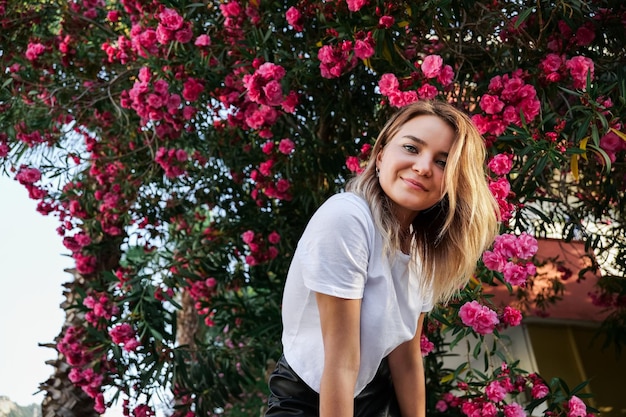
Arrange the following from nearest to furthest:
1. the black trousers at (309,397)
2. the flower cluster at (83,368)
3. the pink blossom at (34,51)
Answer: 1. the black trousers at (309,397)
2. the flower cluster at (83,368)
3. the pink blossom at (34,51)

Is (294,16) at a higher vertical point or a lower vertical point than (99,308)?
higher

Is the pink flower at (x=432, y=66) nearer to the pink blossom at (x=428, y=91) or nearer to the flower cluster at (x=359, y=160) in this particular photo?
the pink blossom at (x=428, y=91)

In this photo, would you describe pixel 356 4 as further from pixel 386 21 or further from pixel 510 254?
pixel 510 254

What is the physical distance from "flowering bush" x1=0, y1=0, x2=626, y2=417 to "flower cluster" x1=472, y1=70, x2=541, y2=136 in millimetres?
11

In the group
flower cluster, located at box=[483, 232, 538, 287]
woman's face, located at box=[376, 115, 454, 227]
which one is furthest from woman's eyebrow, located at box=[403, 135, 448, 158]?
flower cluster, located at box=[483, 232, 538, 287]

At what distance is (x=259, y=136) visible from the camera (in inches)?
186

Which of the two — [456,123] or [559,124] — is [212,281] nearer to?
[559,124]

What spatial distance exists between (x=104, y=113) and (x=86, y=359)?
1942mm

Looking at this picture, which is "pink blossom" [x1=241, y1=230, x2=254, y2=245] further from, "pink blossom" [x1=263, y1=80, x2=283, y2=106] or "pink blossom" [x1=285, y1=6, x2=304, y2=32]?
"pink blossom" [x1=285, y1=6, x2=304, y2=32]

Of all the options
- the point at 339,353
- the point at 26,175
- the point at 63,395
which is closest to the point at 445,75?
the point at 339,353

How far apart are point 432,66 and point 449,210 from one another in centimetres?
163

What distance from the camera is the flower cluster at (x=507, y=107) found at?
3.04 m

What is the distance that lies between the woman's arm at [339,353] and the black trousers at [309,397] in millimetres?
156

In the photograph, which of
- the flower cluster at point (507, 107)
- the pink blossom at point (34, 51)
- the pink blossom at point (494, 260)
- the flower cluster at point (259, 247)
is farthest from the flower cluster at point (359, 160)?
the pink blossom at point (34, 51)
